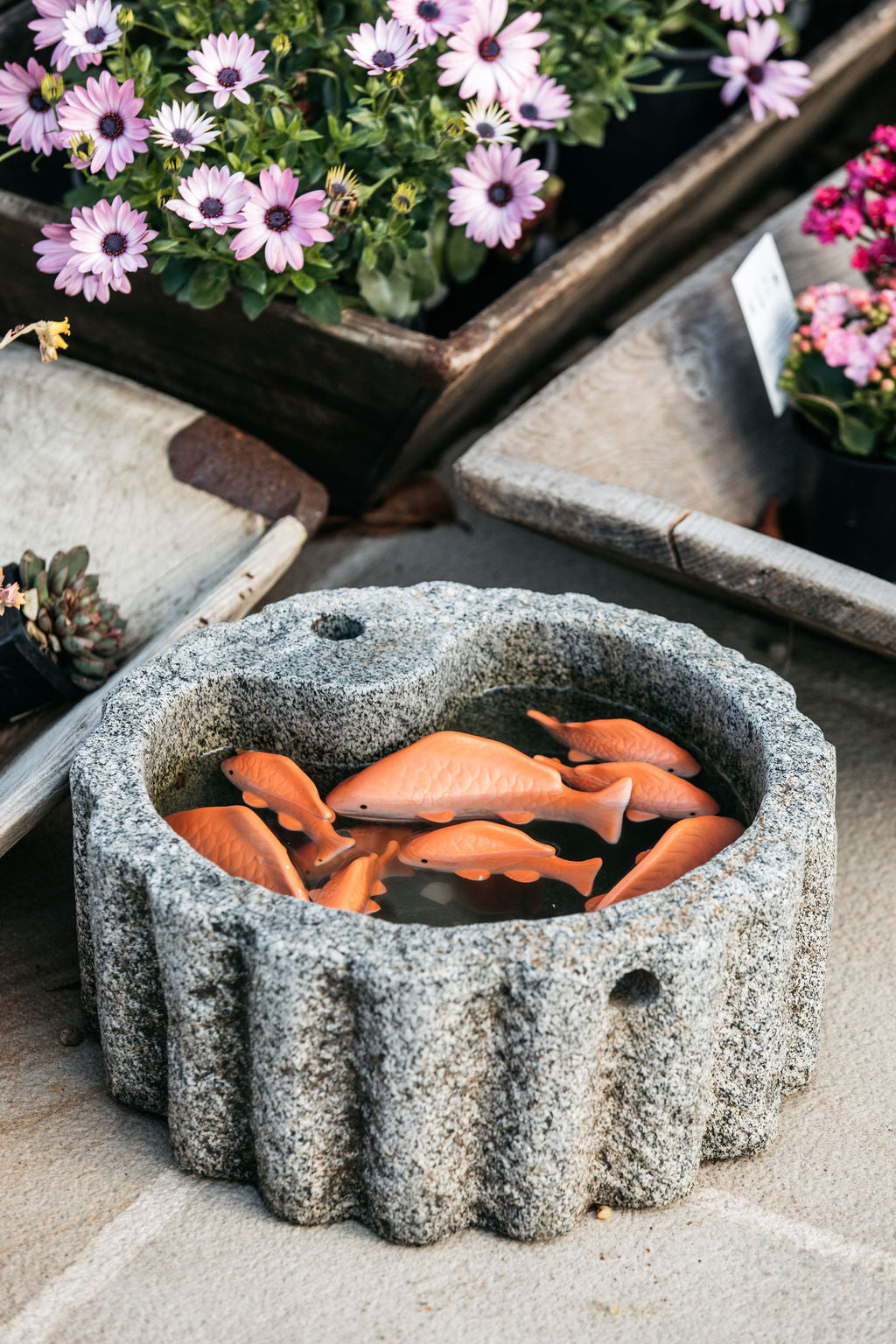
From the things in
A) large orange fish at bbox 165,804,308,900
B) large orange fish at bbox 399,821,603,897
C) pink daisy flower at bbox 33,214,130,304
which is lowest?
large orange fish at bbox 399,821,603,897

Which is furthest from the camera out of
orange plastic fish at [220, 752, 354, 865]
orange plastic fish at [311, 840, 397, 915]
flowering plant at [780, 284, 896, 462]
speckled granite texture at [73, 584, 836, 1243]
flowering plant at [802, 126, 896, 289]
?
flowering plant at [802, 126, 896, 289]

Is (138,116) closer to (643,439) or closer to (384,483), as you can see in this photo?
(384,483)

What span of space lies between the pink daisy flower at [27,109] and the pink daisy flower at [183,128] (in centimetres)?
23

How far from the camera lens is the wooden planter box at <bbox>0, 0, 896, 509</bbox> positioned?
208 centimetres

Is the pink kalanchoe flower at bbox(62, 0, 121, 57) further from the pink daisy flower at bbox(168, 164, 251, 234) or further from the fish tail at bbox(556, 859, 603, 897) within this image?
the fish tail at bbox(556, 859, 603, 897)

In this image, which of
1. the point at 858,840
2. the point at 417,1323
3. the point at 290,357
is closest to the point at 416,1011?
the point at 417,1323

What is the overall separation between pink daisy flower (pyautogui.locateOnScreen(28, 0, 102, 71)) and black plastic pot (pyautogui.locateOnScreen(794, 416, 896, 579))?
123cm

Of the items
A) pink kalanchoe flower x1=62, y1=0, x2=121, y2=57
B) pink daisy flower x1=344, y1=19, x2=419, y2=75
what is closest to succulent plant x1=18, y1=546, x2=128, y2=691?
pink kalanchoe flower x1=62, y1=0, x2=121, y2=57

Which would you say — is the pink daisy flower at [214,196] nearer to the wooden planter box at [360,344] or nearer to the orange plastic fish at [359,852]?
the wooden planter box at [360,344]

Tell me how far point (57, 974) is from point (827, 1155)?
0.95 metres

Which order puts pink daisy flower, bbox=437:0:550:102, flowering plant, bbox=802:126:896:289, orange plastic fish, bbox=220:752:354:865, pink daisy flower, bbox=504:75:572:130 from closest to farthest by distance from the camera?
orange plastic fish, bbox=220:752:354:865
pink daisy flower, bbox=437:0:550:102
pink daisy flower, bbox=504:75:572:130
flowering plant, bbox=802:126:896:289

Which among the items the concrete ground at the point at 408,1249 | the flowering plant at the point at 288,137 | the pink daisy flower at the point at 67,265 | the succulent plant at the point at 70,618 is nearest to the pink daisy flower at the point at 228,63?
the flowering plant at the point at 288,137

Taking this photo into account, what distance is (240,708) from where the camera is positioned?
1.62m

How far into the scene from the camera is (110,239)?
68.1 inches
